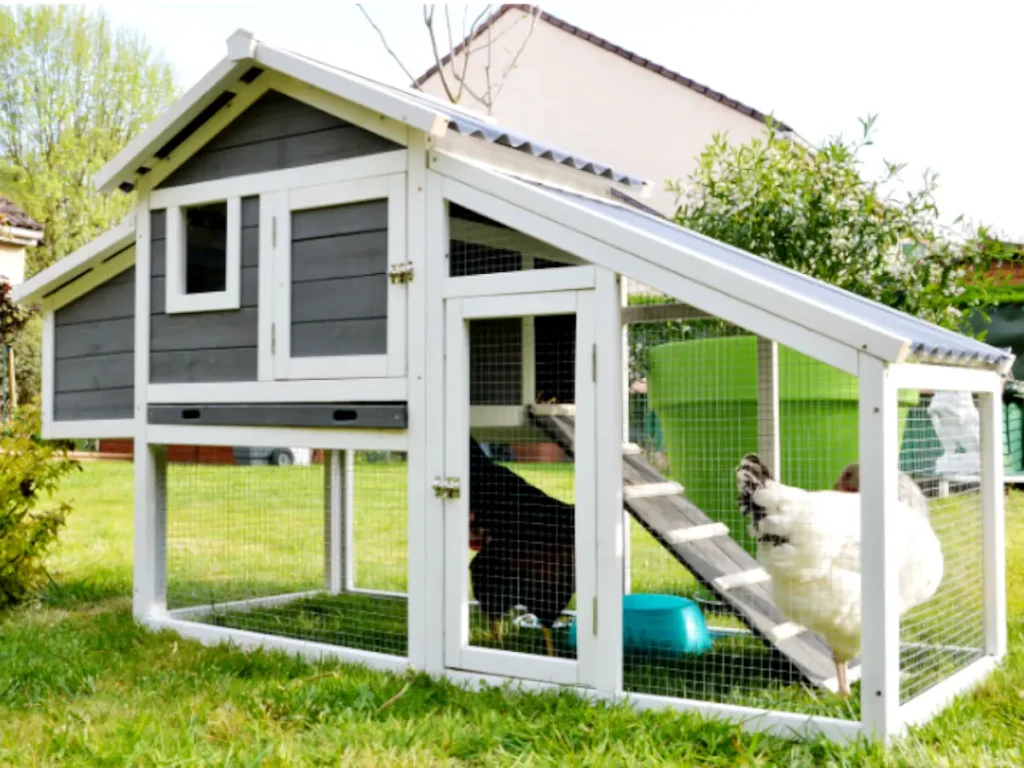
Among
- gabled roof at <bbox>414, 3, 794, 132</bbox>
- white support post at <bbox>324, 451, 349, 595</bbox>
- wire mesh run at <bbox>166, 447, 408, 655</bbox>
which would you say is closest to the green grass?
wire mesh run at <bbox>166, 447, 408, 655</bbox>

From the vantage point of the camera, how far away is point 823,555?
370cm

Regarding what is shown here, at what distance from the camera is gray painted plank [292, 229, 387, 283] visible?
4.35m

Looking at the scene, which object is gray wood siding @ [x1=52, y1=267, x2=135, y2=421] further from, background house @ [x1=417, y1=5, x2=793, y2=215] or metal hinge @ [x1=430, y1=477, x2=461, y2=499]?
background house @ [x1=417, y1=5, x2=793, y2=215]

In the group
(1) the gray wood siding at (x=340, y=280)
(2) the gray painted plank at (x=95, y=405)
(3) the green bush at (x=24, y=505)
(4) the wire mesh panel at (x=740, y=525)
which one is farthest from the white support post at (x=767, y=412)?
(3) the green bush at (x=24, y=505)

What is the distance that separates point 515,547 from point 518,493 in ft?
0.66

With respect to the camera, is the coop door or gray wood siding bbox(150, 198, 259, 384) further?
gray wood siding bbox(150, 198, 259, 384)

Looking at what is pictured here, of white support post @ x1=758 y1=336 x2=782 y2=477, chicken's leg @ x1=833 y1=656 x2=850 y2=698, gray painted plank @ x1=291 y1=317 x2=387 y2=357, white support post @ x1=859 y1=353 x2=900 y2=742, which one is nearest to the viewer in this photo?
white support post @ x1=859 y1=353 x2=900 y2=742

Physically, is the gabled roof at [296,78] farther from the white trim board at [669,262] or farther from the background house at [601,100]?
the background house at [601,100]

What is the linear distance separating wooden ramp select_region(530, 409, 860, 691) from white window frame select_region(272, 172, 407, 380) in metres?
0.60

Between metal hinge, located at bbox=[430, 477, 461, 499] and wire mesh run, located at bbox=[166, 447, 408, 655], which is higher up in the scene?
metal hinge, located at bbox=[430, 477, 461, 499]

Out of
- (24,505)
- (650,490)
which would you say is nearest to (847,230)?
(650,490)

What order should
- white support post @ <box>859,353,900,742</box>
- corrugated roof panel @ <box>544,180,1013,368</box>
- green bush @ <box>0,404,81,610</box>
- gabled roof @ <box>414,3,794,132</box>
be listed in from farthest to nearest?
gabled roof @ <box>414,3,794,132</box>, green bush @ <box>0,404,81,610</box>, corrugated roof panel @ <box>544,180,1013,368</box>, white support post @ <box>859,353,900,742</box>

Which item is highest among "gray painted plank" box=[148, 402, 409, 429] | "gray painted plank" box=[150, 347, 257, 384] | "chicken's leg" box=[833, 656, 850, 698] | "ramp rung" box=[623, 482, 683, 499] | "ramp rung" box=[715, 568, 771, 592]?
"gray painted plank" box=[150, 347, 257, 384]

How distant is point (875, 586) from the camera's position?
3215 millimetres
